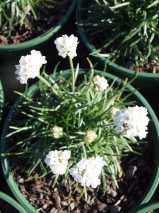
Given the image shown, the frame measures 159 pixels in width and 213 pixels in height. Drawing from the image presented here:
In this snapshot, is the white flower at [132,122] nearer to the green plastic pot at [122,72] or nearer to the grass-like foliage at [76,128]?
the grass-like foliage at [76,128]

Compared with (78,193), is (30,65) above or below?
above

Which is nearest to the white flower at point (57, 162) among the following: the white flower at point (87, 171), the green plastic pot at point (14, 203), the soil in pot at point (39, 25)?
the white flower at point (87, 171)

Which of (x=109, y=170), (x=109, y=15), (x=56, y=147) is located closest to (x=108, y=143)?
(x=109, y=170)

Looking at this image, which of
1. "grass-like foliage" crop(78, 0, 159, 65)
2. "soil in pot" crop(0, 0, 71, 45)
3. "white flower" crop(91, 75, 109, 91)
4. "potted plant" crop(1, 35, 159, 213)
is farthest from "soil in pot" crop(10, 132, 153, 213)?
"soil in pot" crop(0, 0, 71, 45)

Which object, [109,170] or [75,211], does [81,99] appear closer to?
[109,170]

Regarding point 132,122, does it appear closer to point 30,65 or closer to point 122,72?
point 30,65

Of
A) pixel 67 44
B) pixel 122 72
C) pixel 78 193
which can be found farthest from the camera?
pixel 122 72

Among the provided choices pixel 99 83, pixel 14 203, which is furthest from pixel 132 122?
pixel 14 203
